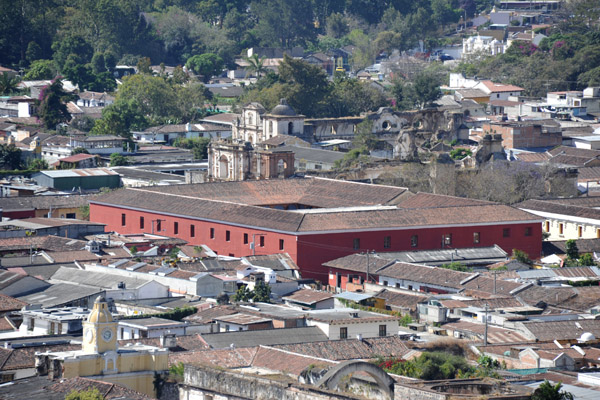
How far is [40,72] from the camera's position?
332 ft

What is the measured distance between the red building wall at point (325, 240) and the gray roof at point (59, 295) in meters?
10.4

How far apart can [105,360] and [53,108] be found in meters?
59.6

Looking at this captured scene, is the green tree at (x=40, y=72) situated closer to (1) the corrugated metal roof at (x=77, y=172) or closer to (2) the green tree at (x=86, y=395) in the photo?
(1) the corrugated metal roof at (x=77, y=172)

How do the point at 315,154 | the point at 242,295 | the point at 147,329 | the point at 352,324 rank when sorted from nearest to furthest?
the point at 147,329 < the point at 352,324 < the point at 242,295 < the point at 315,154

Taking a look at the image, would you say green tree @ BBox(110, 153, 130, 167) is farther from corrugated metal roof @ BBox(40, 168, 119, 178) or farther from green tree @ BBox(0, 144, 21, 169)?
green tree @ BBox(0, 144, 21, 169)

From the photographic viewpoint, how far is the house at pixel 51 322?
3631 centimetres

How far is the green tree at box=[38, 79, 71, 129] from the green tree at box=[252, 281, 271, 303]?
1768 inches

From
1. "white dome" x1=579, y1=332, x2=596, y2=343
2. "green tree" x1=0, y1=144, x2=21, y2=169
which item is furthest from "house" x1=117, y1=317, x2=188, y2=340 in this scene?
"green tree" x1=0, y1=144, x2=21, y2=169

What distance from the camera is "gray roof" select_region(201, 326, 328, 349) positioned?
117 feet

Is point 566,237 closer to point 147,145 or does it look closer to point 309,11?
point 147,145

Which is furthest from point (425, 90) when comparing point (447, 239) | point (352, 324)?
point (352, 324)

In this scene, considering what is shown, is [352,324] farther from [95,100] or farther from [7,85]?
[7,85]

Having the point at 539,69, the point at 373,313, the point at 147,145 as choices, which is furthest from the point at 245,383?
the point at 539,69

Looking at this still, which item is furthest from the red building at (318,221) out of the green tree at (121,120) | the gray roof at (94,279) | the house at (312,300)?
the green tree at (121,120)
